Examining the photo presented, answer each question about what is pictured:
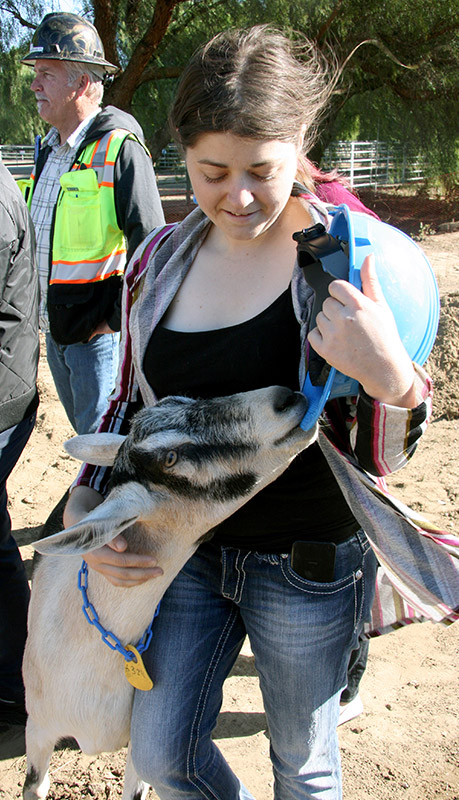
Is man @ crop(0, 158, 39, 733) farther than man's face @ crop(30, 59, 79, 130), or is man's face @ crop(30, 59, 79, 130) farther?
man's face @ crop(30, 59, 79, 130)

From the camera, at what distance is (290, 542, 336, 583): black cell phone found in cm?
200

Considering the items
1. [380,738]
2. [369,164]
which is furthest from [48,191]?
[369,164]

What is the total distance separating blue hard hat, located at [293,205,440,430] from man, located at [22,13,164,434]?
2339 mm

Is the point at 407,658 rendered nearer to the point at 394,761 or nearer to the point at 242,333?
the point at 394,761

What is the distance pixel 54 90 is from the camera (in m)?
4.19

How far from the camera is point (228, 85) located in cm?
182

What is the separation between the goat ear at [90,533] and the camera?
1788 millimetres

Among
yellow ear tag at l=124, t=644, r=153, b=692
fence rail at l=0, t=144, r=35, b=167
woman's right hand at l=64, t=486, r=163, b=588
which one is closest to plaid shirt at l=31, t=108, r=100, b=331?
woman's right hand at l=64, t=486, r=163, b=588

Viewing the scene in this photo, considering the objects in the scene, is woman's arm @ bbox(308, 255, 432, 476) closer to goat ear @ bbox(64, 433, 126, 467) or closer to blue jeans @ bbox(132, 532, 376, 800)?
blue jeans @ bbox(132, 532, 376, 800)

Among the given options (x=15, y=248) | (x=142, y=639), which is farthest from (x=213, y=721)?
(x=15, y=248)

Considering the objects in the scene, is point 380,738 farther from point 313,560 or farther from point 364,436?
point 364,436

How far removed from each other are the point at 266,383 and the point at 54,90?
124 inches

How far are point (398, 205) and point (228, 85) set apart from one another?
1725cm

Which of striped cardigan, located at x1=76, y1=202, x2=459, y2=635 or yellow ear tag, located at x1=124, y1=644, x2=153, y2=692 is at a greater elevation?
striped cardigan, located at x1=76, y1=202, x2=459, y2=635
